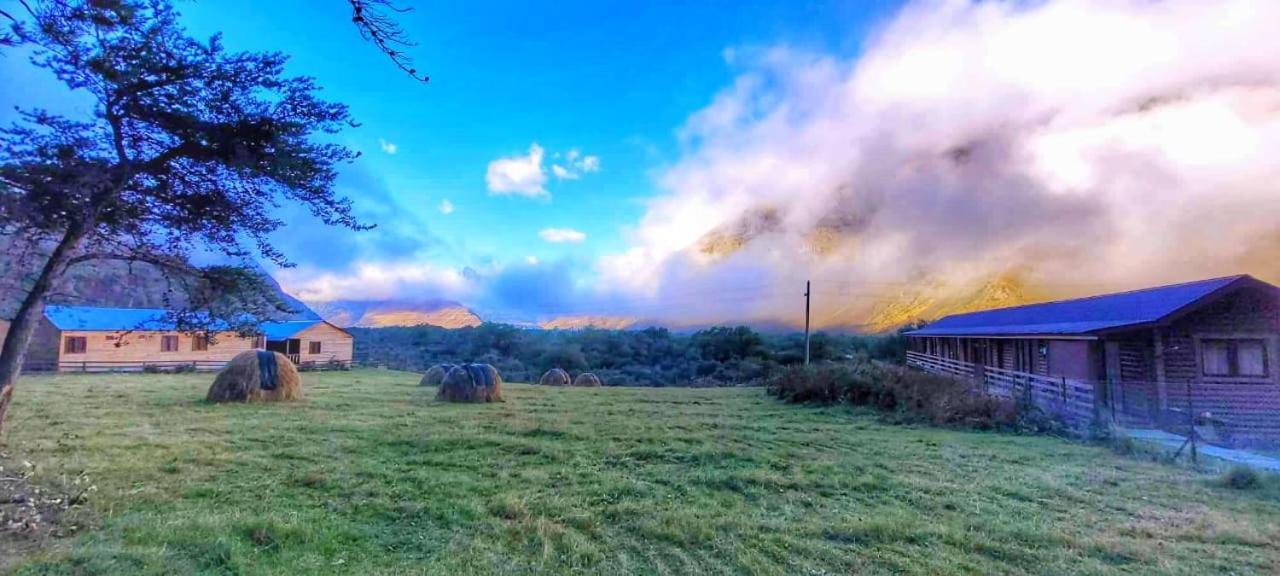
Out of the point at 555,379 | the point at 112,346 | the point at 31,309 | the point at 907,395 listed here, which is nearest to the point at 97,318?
the point at 112,346

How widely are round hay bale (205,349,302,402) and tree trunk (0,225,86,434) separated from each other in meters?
11.9

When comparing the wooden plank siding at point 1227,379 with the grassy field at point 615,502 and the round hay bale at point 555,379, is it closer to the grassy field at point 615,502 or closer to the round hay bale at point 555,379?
the grassy field at point 615,502

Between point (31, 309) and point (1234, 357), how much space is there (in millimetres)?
22980

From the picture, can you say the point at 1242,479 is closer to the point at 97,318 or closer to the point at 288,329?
the point at 288,329

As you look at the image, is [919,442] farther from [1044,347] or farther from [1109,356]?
[1044,347]

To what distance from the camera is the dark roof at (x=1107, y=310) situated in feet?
47.7

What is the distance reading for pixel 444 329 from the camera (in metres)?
72.5

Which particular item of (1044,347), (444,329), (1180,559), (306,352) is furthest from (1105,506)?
(444,329)

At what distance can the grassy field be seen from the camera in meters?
4.93

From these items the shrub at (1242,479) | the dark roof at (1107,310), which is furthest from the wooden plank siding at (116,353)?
the shrub at (1242,479)

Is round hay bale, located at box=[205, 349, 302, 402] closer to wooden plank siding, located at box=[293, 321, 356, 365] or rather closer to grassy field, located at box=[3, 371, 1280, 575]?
grassy field, located at box=[3, 371, 1280, 575]

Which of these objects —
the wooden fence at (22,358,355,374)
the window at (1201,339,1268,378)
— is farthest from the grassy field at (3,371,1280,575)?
the wooden fence at (22,358,355,374)

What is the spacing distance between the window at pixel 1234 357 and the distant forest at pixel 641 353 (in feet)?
69.5

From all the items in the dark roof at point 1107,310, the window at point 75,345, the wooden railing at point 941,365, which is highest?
the dark roof at point 1107,310
